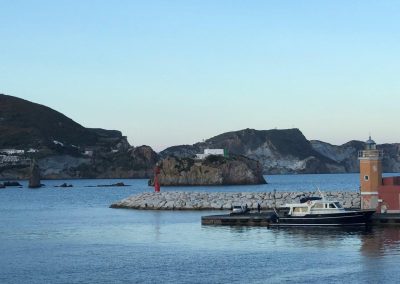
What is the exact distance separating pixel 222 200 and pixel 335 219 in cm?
3237

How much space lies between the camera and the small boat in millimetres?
64125

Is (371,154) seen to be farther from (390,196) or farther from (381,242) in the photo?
(381,242)

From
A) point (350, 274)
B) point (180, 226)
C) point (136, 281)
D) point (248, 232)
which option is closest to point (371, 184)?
point (248, 232)

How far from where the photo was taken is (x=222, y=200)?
314 ft

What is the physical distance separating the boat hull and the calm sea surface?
710 mm

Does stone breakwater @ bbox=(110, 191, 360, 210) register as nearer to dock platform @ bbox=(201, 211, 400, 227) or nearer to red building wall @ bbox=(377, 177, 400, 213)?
red building wall @ bbox=(377, 177, 400, 213)

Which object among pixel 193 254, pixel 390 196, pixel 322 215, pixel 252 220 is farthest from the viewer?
pixel 252 220

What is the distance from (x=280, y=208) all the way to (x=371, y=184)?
16.8 meters

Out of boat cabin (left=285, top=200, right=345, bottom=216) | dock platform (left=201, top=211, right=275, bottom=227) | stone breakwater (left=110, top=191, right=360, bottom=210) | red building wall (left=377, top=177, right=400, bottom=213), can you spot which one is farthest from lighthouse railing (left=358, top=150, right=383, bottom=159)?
stone breakwater (left=110, top=191, right=360, bottom=210)

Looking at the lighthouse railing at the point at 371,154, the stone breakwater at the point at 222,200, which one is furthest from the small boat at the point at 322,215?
the stone breakwater at the point at 222,200

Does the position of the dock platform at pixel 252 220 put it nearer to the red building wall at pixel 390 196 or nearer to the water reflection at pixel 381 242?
the water reflection at pixel 381 242

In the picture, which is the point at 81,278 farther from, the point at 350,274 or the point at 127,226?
the point at 127,226

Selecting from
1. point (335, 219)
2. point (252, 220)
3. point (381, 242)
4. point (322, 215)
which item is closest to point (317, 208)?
point (322, 215)

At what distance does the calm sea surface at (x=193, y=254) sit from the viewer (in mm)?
42656
